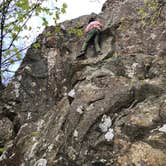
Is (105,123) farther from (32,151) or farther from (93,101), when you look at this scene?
(32,151)

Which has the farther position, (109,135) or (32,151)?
(32,151)

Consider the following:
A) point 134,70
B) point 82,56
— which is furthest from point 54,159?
point 82,56

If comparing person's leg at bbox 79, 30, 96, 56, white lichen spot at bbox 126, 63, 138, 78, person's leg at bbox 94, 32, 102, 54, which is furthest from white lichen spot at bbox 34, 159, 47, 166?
person's leg at bbox 79, 30, 96, 56

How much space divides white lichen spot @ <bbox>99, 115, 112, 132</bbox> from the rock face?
0.03 metres

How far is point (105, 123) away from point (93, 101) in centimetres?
123

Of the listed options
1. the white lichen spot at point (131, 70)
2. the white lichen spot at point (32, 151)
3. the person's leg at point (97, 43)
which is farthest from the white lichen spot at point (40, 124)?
the person's leg at point (97, 43)

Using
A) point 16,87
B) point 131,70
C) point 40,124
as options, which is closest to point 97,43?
point 16,87

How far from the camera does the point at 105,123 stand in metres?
11.2

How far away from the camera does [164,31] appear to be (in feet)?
54.3

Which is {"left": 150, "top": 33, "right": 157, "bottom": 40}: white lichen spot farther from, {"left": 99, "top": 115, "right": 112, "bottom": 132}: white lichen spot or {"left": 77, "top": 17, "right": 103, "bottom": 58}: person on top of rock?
{"left": 99, "top": 115, "right": 112, "bottom": 132}: white lichen spot

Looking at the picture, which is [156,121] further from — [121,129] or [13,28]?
[13,28]

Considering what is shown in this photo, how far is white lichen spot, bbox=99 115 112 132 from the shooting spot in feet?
36.0

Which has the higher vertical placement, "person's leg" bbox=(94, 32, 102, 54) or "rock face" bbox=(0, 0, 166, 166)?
"person's leg" bbox=(94, 32, 102, 54)

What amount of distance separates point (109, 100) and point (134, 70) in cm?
214
